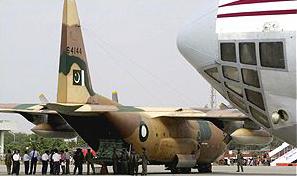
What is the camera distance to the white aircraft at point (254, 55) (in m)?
10.3

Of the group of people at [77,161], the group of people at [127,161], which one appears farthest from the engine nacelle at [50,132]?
the group of people at [127,161]

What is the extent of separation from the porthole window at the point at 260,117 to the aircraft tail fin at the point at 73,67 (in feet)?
66.2

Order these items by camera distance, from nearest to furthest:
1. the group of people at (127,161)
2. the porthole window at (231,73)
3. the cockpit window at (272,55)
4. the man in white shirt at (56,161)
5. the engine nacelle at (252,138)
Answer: the cockpit window at (272,55) → the porthole window at (231,73) → the engine nacelle at (252,138) → the group of people at (127,161) → the man in white shirt at (56,161)

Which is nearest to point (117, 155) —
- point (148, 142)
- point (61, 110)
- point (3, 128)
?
point (148, 142)

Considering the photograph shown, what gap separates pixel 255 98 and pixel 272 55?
3.36ft

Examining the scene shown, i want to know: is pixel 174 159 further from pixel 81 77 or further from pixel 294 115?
pixel 294 115

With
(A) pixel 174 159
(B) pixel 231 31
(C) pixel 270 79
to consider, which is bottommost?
(A) pixel 174 159

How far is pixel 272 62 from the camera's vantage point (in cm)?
Answer: 1042

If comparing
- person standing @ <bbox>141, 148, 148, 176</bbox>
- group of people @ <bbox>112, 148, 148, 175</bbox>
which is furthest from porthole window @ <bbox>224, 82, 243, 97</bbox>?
group of people @ <bbox>112, 148, 148, 175</bbox>

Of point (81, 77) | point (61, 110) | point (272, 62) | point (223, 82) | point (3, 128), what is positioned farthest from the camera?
point (3, 128)

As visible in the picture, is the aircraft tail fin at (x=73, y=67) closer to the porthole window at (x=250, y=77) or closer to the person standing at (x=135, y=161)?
the person standing at (x=135, y=161)

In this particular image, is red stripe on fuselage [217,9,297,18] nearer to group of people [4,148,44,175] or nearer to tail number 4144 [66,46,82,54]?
tail number 4144 [66,46,82,54]

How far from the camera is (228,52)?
1096 centimetres

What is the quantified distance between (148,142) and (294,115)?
819 inches
